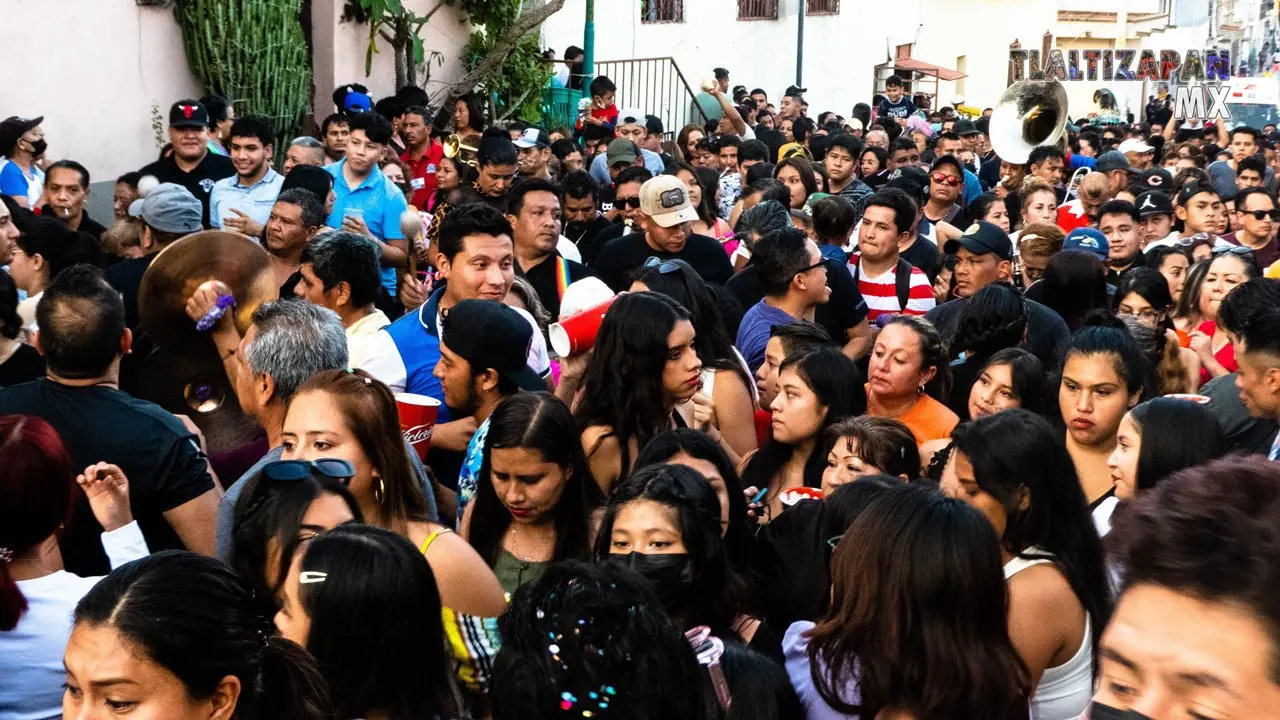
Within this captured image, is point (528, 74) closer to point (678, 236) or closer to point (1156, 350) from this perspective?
point (678, 236)

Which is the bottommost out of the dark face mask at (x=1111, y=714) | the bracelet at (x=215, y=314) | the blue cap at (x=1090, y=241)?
the dark face mask at (x=1111, y=714)

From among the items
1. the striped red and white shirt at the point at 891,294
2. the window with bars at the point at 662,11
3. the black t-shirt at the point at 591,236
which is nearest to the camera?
the striped red and white shirt at the point at 891,294

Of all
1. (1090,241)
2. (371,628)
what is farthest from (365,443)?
(1090,241)

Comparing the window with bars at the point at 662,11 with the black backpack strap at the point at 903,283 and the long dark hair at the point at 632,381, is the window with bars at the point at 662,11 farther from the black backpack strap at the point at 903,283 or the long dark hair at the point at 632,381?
the long dark hair at the point at 632,381

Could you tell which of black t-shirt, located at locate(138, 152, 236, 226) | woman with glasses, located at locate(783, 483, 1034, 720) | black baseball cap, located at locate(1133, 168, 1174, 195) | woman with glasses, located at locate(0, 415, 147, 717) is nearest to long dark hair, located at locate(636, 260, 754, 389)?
woman with glasses, located at locate(783, 483, 1034, 720)

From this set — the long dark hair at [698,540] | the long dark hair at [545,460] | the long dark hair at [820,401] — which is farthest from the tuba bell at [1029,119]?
the long dark hair at [698,540]

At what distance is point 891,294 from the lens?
24.7 feet

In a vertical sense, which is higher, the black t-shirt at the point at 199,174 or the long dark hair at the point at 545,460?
the black t-shirt at the point at 199,174

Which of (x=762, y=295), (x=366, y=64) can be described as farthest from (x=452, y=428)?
(x=366, y=64)

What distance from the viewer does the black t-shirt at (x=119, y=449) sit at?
3939 millimetres

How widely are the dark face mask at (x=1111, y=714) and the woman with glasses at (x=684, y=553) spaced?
62.6 inches

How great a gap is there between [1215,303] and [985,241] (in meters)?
1.17

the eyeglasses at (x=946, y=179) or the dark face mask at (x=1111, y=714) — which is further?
the eyeglasses at (x=946, y=179)

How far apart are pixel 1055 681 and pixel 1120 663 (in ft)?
5.49
